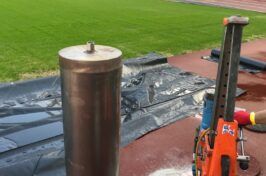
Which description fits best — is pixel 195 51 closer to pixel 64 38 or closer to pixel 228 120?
pixel 64 38

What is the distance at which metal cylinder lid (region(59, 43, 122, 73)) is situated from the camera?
194 cm

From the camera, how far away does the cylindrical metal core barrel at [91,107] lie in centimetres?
197

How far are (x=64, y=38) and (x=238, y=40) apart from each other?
7566 mm

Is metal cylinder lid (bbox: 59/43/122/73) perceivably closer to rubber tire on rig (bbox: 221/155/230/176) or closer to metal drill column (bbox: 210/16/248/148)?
metal drill column (bbox: 210/16/248/148)

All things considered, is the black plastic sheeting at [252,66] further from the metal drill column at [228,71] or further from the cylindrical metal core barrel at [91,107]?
the cylindrical metal core barrel at [91,107]

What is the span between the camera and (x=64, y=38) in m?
9.05

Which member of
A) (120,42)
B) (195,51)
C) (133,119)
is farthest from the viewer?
(120,42)

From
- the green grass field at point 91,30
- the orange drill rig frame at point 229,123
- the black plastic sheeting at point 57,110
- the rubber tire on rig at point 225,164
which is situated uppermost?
the orange drill rig frame at point 229,123

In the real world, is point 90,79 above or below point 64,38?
above

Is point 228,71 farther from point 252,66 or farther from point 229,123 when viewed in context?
point 252,66

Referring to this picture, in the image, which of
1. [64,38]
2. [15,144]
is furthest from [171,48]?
[15,144]

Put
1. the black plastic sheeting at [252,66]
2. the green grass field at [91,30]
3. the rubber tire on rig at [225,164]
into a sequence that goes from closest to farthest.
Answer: the rubber tire on rig at [225,164], the black plastic sheeting at [252,66], the green grass field at [91,30]

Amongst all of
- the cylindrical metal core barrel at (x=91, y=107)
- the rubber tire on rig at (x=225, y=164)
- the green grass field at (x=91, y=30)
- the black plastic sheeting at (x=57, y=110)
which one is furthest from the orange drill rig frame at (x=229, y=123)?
the green grass field at (x=91, y=30)

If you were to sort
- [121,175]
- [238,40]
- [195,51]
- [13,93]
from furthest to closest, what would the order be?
[195,51]
[13,93]
[121,175]
[238,40]
